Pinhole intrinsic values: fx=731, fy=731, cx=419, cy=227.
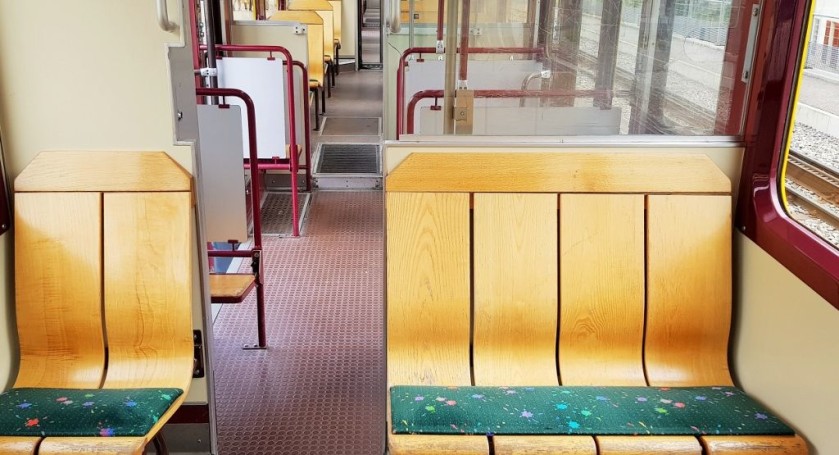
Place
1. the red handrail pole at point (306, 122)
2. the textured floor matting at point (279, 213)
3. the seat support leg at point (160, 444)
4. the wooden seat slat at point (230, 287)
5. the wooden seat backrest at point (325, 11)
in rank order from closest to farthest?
the seat support leg at point (160, 444), the wooden seat slat at point (230, 287), the textured floor matting at point (279, 213), the red handrail pole at point (306, 122), the wooden seat backrest at point (325, 11)

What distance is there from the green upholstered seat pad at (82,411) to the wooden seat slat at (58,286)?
11 cm

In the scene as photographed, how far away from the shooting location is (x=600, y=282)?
2408mm

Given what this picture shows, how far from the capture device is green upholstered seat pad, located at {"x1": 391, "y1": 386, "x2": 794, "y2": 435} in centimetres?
200

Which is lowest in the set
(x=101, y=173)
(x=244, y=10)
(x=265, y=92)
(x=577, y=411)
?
(x=577, y=411)

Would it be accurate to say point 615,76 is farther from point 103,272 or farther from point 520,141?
point 103,272

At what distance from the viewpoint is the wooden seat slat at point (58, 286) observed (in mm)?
2334

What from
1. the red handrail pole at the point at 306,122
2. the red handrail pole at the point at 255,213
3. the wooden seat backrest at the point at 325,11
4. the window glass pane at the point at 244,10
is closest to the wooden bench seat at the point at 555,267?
the red handrail pole at the point at 255,213

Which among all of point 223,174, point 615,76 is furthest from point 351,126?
point 615,76

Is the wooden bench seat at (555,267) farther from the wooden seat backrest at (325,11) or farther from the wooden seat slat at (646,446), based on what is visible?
the wooden seat backrest at (325,11)

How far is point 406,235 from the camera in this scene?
7.82ft

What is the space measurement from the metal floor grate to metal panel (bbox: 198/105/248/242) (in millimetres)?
2899

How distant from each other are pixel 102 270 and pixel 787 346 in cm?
211

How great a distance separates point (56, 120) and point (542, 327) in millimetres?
1687

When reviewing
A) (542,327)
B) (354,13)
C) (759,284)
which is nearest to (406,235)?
(542,327)
